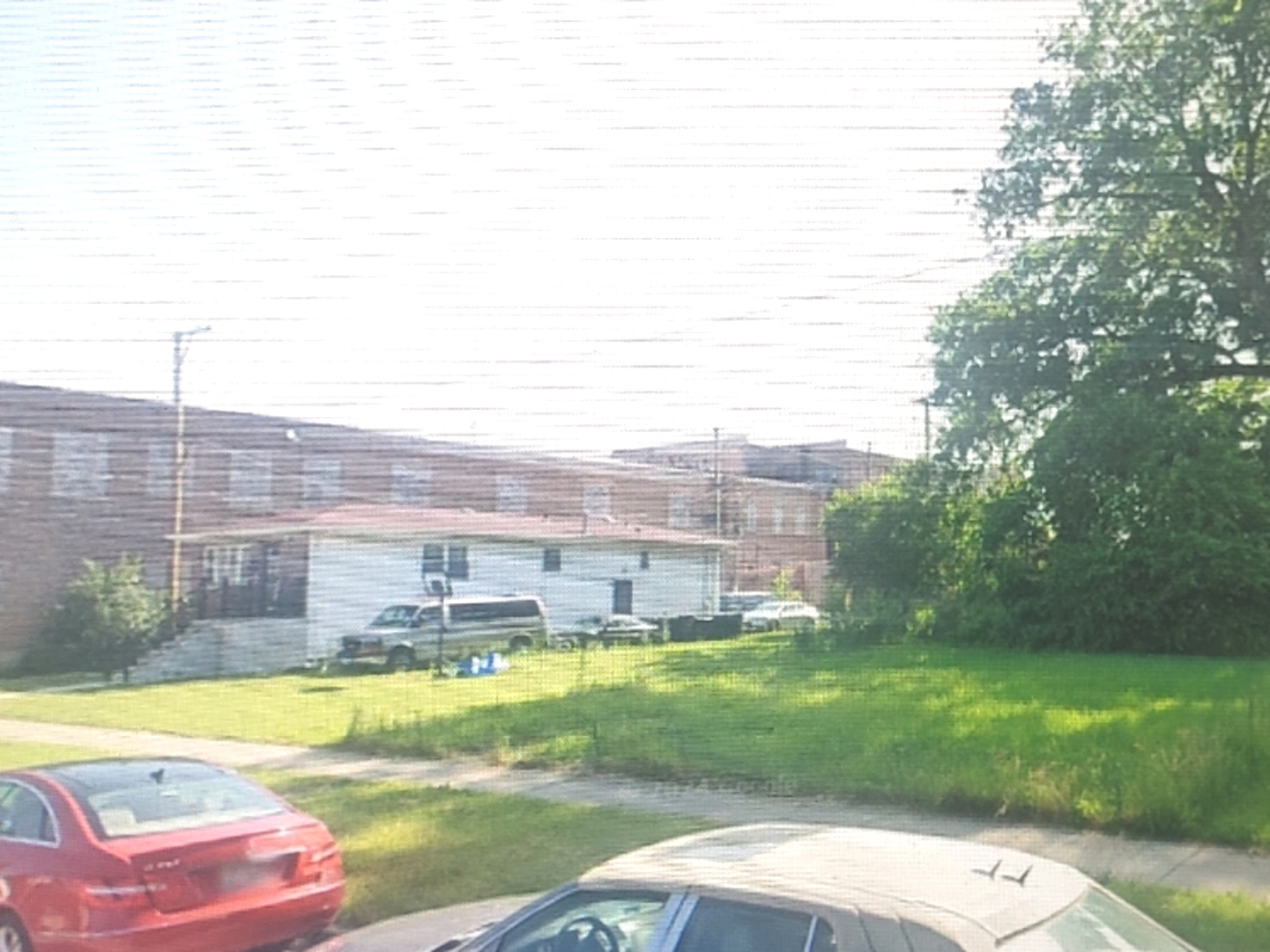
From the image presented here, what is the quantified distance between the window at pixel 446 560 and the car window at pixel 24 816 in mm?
904

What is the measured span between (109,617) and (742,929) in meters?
2.02

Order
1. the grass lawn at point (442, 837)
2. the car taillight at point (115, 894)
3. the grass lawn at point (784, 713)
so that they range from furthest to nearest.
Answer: the grass lawn at point (784, 713), the grass lawn at point (442, 837), the car taillight at point (115, 894)

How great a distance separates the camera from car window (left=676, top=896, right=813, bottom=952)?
4.59ft

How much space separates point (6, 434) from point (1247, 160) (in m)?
2.89

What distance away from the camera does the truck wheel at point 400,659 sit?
291 centimetres

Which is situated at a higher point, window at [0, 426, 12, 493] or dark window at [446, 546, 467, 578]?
window at [0, 426, 12, 493]

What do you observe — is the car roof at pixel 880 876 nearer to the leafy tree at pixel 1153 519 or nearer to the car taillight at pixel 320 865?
the car taillight at pixel 320 865

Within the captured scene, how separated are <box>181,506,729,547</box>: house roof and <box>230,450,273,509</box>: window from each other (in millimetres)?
43

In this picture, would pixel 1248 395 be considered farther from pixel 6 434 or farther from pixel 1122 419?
pixel 6 434

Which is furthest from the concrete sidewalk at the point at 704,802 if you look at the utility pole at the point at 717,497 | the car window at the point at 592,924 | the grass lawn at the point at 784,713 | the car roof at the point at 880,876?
the car window at the point at 592,924

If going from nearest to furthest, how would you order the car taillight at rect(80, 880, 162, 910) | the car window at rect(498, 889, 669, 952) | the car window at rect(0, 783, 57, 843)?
the car window at rect(498, 889, 669, 952)
the car taillight at rect(80, 880, 162, 910)
the car window at rect(0, 783, 57, 843)

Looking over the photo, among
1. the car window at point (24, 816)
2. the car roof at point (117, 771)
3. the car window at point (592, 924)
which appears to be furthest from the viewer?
the car roof at point (117, 771)

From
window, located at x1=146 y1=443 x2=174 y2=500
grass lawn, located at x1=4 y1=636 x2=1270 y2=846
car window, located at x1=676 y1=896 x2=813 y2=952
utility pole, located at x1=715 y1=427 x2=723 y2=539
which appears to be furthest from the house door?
car window, located at x1=676 y1=896 x2=813 y2=952

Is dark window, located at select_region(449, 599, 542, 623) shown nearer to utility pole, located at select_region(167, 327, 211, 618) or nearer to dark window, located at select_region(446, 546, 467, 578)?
dark window, located at select_region(446, 546, 467, 578)
